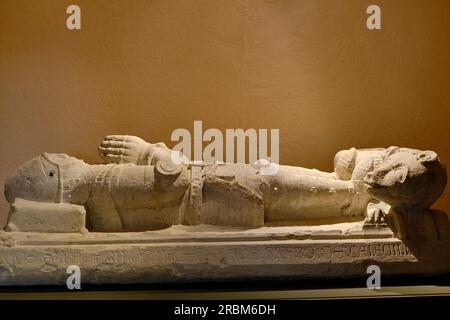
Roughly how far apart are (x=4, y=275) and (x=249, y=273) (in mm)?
1268

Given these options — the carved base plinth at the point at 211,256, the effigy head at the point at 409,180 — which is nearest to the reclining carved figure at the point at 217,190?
the effigy head at the point at 409,180

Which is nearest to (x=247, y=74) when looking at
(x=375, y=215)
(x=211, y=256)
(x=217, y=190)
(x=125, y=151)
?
(x=125, y=151)

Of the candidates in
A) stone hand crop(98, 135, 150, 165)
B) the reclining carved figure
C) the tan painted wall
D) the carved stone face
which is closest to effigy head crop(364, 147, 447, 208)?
the reclining carved figure

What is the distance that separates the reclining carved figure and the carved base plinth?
193 mm

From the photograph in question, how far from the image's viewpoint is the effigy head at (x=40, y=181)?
9.52 feet

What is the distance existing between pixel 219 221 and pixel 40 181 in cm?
104

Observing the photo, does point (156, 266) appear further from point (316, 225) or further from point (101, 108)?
point (101, 108)

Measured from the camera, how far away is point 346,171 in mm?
3219

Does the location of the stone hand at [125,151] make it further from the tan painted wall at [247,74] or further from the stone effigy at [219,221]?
the tan painted wall at [247,74]

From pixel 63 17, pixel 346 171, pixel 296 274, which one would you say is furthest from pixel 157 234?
pixel 63 17

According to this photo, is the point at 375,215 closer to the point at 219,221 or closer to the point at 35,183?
the point at 219,221

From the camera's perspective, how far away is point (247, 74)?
4062 millimetres

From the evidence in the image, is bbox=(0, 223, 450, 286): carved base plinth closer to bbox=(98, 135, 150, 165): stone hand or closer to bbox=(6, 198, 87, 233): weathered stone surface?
bbox=(6, 198, 87, 233): weathered stone surface
